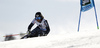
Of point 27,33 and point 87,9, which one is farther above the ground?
point 87,9

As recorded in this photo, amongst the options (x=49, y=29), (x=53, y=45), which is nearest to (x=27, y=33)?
(x=49, y=29)

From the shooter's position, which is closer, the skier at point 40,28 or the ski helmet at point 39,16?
the skier at point 40,28

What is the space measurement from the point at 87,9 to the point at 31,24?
7.82 feet

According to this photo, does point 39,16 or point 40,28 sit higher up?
point 39,16

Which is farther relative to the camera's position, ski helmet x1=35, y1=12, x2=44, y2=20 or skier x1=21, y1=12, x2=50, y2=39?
ski helmet x1=35, y1=12, x2=44, y2=20

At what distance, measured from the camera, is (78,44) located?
145 inches

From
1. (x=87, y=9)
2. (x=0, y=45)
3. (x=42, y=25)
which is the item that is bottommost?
(x=0, y=45)

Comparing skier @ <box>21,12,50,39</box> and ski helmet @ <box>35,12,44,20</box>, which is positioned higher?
ski helmet @ <box>35,12,44,20</box>

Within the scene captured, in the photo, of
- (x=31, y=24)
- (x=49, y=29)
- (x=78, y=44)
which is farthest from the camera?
(x=31, y=24)

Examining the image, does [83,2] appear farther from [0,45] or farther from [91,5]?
[0,45]

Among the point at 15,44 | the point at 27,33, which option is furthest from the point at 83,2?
the point at 15,44

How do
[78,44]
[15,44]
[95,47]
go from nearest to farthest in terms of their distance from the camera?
[95,47], [78,44], [15,44]

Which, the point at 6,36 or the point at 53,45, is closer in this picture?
A: the point at 53,45

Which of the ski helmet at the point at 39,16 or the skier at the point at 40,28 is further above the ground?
the ski helmet at the point at 39,16
